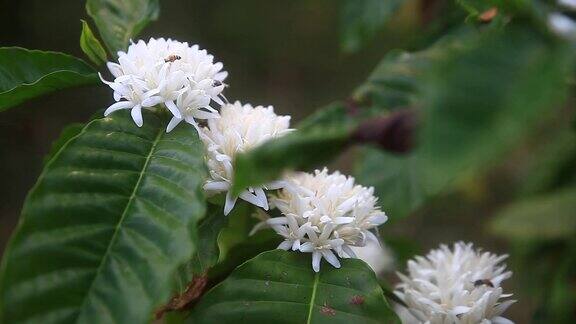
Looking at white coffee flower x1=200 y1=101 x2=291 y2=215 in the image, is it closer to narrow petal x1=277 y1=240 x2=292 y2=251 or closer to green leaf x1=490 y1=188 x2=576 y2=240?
narrow petal x1=277 y1=240 x2=292 y2=251

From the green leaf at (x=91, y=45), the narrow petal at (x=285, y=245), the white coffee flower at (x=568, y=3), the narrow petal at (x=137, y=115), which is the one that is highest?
the white coffee flower at (x=568, y=3)

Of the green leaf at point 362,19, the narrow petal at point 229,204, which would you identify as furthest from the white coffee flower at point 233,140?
the green leaf at point 362,19

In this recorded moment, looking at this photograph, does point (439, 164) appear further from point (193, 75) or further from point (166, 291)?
point (193, 75)

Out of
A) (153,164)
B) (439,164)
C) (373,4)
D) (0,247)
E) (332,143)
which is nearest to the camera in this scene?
(439,164)

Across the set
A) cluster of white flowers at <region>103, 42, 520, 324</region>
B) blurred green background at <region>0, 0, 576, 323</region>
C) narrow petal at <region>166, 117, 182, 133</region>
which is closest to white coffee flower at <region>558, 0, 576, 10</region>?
cluster of white flowers at <region>103, 42, 520, 324</region>

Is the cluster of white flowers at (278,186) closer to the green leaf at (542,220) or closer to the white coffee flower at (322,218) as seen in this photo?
the white coffee flower at (322,218)

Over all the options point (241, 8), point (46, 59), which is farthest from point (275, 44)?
point (46, 59)
